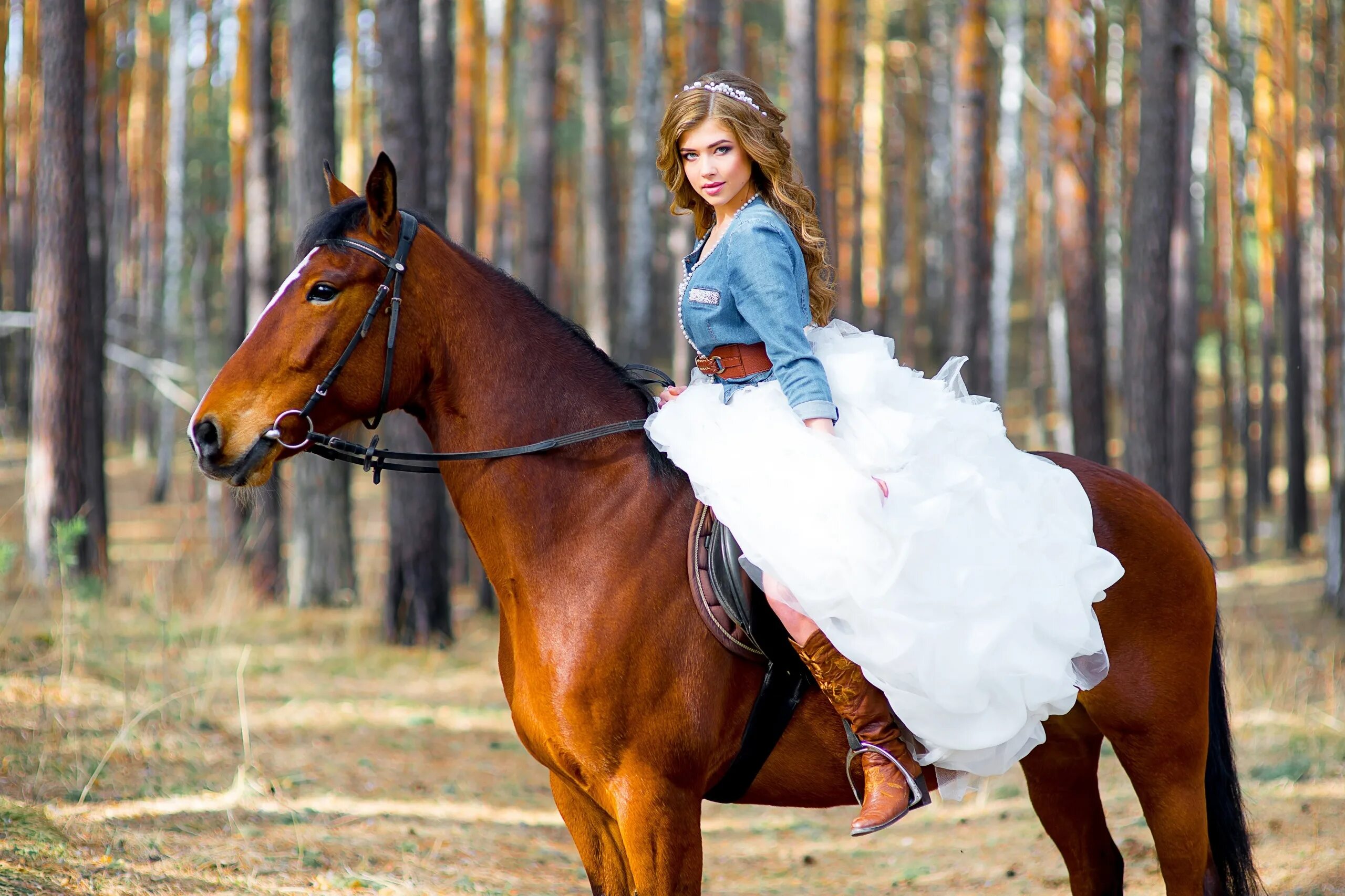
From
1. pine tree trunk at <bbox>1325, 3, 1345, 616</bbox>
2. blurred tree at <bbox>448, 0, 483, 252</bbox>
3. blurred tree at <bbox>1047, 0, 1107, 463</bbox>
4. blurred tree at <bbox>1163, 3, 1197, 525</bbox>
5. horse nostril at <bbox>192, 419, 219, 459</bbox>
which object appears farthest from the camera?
blurred tree at <bbox>448, 0, 483, 252</bbox>

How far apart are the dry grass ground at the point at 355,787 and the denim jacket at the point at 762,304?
9.15 ft

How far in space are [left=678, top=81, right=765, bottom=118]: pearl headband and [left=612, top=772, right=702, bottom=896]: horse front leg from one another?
2005 millimetres

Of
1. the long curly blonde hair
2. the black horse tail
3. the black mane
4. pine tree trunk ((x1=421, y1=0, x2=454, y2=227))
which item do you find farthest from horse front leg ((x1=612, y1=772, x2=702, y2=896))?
pine tree trunk ((x1=421, y1=0, x2=454, y2=227))

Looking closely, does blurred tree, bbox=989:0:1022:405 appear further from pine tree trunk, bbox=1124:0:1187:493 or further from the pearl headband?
the pearl headband

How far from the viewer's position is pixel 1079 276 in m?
12.3

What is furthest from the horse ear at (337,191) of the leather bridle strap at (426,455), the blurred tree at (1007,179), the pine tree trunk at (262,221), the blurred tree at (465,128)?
the blurred tree at (1007,179)

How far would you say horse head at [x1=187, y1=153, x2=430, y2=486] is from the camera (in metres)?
2.85

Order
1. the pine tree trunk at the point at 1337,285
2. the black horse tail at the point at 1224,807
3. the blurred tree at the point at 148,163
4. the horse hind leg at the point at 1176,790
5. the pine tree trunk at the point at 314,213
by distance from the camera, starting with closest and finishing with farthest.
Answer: the horse hind leg at the point at 1176,790, the black horse tail at the point at 1224,807, the pine tree trunk at the point at 314,213, the pine tree trunk at the point at 1337,285, the blurred tree at the point at 148,163

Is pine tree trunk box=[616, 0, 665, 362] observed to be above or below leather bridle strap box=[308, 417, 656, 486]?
above

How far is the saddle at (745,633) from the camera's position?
10.0ft

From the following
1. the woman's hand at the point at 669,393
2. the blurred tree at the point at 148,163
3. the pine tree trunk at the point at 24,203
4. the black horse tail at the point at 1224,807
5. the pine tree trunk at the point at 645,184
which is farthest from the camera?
the blurred tree at the point at 148,163

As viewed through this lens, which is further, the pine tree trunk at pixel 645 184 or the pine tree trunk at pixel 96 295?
the pine tree trunk at pixel 645 184

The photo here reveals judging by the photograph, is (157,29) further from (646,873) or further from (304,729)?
(646,873)

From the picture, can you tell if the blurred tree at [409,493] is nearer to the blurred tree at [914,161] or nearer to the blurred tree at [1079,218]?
the blurred tree at [1079,218]
